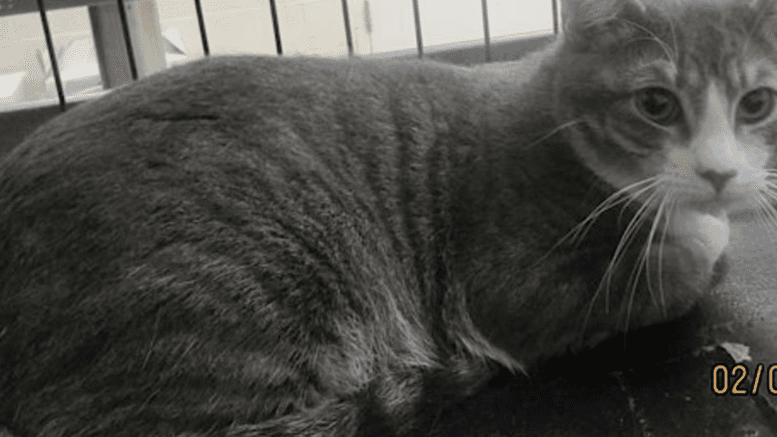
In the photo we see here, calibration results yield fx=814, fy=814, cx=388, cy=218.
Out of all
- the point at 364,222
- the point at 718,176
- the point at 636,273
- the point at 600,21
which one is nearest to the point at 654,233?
the point at 636,273

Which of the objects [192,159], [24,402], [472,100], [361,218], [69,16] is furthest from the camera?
[69,16]

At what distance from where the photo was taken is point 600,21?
5.15ft

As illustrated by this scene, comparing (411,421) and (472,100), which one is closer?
(411,421)

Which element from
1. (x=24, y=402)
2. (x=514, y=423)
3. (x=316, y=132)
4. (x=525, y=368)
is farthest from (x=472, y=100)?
(x=24, y=402)

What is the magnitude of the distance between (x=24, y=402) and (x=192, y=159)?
19.4 inches

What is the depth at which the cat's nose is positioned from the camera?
1380 mm

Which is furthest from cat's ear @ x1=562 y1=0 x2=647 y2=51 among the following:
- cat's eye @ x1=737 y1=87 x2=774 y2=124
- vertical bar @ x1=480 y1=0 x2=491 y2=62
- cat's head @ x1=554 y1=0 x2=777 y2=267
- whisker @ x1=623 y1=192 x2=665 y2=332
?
vertical bar @ x1=480 y1=0 x2=491 y2=62

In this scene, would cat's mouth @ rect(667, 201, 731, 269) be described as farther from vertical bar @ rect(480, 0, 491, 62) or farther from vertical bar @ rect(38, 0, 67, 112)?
vertical bar @ rect(38, 0, 67, 112)

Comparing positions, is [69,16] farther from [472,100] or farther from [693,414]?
[693,414]

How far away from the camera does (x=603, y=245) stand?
1.64 metres

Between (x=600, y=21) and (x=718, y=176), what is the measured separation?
0.39m
